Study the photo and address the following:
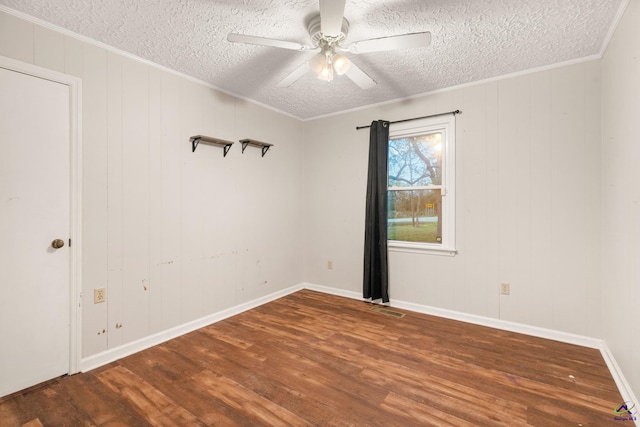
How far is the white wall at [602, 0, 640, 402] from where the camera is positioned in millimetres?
1756

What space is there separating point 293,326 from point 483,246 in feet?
6.86

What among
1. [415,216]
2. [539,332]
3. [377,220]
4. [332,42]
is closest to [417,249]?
[415,216]

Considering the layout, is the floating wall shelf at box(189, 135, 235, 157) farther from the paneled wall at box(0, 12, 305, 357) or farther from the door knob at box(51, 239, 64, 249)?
the door knob at box(51, 239, 64, 249)

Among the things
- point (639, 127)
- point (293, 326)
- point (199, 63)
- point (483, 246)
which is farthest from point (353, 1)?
point (293, 326)

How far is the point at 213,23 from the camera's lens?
82.9 inches

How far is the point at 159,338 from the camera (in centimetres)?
268

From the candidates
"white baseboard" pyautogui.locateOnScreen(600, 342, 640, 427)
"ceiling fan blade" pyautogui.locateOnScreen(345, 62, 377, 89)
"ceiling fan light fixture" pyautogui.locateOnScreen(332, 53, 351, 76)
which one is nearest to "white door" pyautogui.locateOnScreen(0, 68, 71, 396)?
"ceiling fan light fixture" pyautogui.locateOnScreen(332, 53, 351, 76)

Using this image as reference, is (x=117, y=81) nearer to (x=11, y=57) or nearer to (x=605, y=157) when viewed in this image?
(x=11, y=57)

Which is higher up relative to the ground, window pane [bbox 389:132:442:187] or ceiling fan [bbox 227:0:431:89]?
ceiling fan [bbox 227:0:431:89]

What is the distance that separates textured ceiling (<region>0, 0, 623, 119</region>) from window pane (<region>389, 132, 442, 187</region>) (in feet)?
2.20

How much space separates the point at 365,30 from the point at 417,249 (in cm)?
230

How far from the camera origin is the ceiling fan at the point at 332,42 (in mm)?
1718

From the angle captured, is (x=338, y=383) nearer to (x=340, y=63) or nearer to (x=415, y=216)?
(x=415, y=216)

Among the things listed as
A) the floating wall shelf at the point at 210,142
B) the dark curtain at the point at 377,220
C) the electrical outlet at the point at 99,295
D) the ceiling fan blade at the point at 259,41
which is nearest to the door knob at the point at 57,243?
the electrical outlet at the point at 99,295
